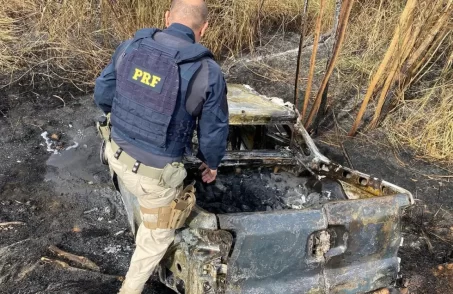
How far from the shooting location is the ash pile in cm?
372

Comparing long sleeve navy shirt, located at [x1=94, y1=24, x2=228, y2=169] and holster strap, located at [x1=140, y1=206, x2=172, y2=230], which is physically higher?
long sleeve navy shirt, located at [x1=94, y1=24, x2=228, y2=169]

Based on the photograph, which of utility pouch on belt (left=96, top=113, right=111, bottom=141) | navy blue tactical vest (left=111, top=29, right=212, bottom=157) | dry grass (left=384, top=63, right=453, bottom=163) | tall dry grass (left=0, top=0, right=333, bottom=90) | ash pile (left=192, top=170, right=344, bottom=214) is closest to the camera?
navy blue tactical vest (left=111, top=29, right=212, bottom=157)

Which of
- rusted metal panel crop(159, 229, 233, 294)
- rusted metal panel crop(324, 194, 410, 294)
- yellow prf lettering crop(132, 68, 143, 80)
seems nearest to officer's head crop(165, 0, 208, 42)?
yellow prf lettering crop(132, 68, 143, 80)

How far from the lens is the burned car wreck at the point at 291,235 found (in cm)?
274

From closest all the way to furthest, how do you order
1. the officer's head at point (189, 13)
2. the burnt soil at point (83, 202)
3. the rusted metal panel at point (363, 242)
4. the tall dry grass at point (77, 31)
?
1. the officer's head at point (189, 13)
2. the rusted metal panel at point (363, 242)
3. the burnt soil at point (83, 202)
4. the tall dry grass at point (77, 31)

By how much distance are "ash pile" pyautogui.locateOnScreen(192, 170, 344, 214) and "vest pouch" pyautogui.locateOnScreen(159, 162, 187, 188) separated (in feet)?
3.08

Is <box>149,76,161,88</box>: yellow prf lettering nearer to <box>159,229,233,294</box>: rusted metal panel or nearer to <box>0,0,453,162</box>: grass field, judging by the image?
<box>159,229,233,294</box>: rusted metal panel

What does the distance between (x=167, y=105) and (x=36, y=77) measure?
451 cm

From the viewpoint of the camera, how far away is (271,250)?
2.82 meters

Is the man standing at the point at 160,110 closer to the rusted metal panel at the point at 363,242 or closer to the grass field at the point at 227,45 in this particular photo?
the rusted metal panel at the point at 363,242

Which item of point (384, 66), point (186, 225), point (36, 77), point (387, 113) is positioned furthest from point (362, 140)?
point (36, 77)

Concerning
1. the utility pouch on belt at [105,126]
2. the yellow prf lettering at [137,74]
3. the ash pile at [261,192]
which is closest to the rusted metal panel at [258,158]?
the ash pile at [261,192]

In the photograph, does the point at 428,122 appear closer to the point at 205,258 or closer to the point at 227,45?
the point at 227,45

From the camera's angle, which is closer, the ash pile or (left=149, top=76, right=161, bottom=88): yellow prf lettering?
(left=149, top=76, right=161, bottom=88): yellow prf lettering
